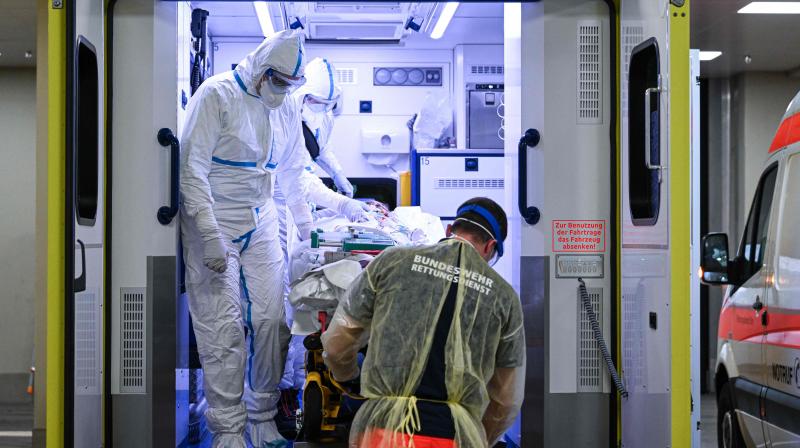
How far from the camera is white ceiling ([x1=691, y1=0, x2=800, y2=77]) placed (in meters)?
7.21

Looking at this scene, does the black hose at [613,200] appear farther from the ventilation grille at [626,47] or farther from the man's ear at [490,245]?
the man's ear at [490,245]

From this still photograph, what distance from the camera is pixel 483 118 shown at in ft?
24.1

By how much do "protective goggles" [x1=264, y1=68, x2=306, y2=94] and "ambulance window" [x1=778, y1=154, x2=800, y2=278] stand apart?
247cm

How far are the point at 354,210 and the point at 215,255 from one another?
59.2 inches

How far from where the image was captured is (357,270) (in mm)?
4242

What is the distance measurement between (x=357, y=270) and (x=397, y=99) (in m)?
3.62

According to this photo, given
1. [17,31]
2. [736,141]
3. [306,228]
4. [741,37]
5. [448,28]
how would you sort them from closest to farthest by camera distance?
[306,228]
[448,28]
[17,31]
[741,37]
[736,141]

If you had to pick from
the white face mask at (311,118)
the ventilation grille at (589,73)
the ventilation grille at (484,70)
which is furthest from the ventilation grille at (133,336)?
the ventilation grille at (484,70)

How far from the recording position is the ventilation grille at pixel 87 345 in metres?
3.75

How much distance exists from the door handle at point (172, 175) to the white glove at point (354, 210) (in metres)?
1.62

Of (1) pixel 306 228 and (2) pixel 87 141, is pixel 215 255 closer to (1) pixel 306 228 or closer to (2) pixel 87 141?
(2) pixel 87 141

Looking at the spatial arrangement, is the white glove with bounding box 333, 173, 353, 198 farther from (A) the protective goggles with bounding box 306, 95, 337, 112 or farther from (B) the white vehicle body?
(B) the white vehicle body

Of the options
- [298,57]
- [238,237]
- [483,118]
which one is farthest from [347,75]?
[238,237]

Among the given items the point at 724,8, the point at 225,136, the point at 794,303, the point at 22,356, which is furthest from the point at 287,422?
the point at 22,356
